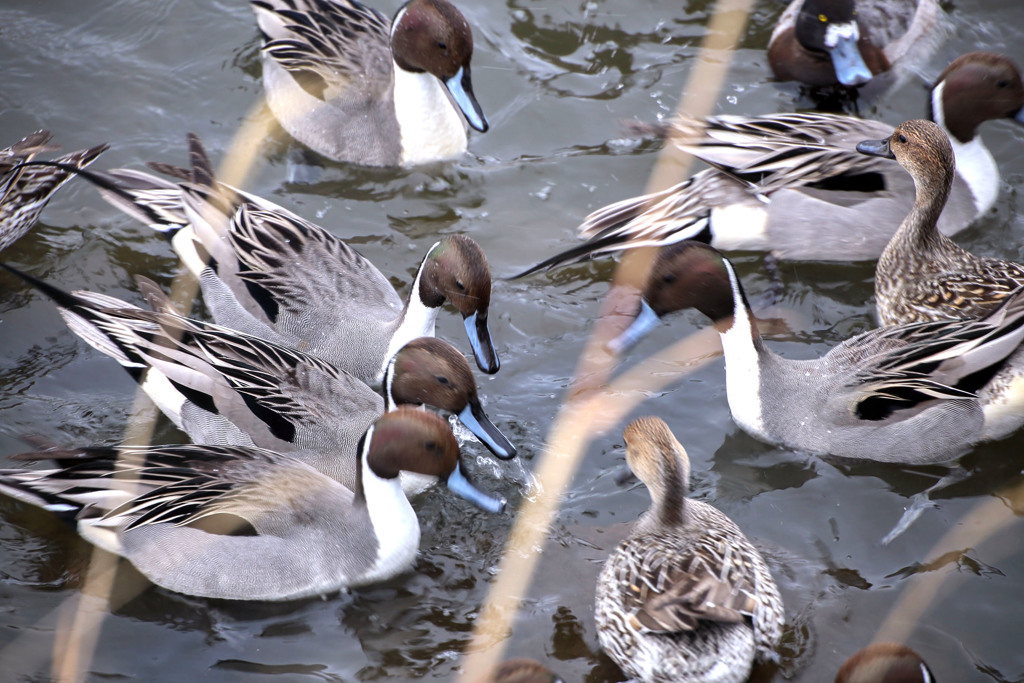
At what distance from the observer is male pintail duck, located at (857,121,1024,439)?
16.4 ft

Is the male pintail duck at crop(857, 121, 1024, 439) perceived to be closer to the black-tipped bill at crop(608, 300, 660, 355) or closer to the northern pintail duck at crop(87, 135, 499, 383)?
the black-tipped bill at crop(608, 300, 660, 355)

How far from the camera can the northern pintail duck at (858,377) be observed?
446cm

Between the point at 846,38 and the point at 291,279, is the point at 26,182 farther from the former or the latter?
the point at 846,38

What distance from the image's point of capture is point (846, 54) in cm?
641

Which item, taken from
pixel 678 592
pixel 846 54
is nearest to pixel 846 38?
pixel 846 54

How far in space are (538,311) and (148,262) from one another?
2.35m

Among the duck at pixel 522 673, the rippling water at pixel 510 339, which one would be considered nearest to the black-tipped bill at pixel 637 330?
the rippling water at pixel 510 339

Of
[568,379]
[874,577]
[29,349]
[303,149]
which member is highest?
[303,149]

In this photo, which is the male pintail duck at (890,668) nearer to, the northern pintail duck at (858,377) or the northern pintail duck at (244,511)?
the northern pintail duck at (858,377)

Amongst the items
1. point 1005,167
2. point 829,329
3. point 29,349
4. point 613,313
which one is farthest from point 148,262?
point 1005,167

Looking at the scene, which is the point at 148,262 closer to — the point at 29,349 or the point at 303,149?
the point at 29,349

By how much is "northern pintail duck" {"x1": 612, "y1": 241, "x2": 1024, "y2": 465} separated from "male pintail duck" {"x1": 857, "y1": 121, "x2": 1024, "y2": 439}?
0.43 meters

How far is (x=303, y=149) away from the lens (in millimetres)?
6473

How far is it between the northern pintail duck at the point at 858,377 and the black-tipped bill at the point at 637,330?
0.01 metres
